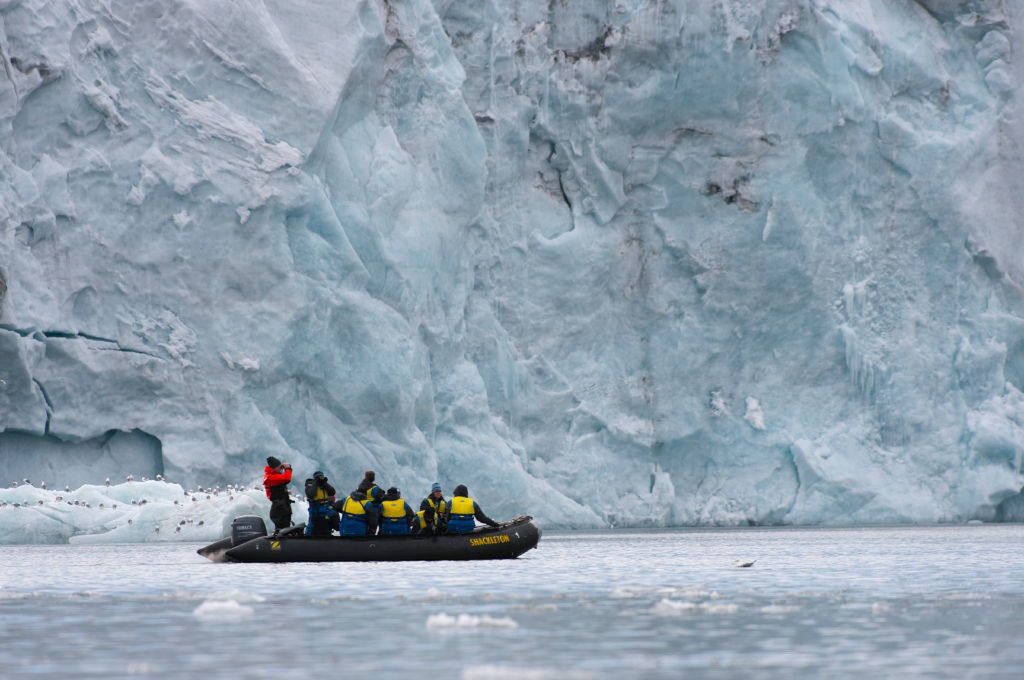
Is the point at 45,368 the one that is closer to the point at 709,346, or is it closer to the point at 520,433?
the point at 520,433

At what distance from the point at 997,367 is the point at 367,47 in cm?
1420

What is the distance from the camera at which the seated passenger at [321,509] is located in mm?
18750

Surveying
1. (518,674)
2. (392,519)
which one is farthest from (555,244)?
(518,674)

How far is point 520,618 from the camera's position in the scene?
11227 millimetres

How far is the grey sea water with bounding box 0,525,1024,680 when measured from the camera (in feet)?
28.2

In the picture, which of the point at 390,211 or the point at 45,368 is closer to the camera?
the point at 45,368

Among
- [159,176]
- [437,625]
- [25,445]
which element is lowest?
[437,625]

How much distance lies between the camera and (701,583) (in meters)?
15.0

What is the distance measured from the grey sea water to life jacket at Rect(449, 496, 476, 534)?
0.51 meters

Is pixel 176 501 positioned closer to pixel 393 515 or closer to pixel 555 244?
pixel 393 515

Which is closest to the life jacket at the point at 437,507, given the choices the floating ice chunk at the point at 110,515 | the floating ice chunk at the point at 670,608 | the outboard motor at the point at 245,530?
the outboard motor at the point at 245,530

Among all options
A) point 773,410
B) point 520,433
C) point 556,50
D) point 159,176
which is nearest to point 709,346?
point 773,410

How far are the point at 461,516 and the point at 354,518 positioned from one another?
1210 millimetres

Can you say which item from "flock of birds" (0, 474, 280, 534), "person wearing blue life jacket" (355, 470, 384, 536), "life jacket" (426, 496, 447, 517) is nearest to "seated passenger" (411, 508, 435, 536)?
"life jacket" (426, 496, 447, 517)
